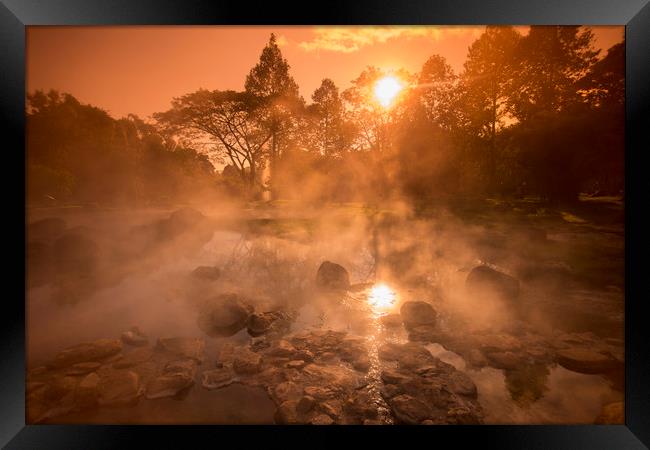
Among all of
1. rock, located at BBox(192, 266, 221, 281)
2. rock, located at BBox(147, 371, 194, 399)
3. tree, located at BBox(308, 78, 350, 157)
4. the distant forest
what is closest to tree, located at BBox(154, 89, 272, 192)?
the distant forest

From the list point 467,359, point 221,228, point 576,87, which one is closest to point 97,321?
point 221,228

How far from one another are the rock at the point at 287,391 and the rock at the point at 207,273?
6.04 ft

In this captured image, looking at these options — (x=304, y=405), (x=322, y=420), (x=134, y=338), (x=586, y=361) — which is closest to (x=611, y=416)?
(x=586, y=361)

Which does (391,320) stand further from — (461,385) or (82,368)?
(82,368)

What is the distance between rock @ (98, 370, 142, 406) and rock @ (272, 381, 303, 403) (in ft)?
5.26

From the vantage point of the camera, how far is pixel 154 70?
3.47 metres

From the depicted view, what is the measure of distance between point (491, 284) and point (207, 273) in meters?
4.39

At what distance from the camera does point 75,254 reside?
354 cm

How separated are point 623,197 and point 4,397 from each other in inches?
286

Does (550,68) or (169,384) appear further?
(550,68)

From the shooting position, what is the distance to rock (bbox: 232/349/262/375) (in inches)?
128

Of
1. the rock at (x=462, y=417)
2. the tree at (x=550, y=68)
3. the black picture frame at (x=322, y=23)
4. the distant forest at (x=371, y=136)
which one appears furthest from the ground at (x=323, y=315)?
the tree at (x=550, y=68)

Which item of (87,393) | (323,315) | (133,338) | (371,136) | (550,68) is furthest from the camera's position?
(371,136)

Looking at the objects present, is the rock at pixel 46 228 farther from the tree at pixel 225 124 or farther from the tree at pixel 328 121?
the tree at pixel 328 121
